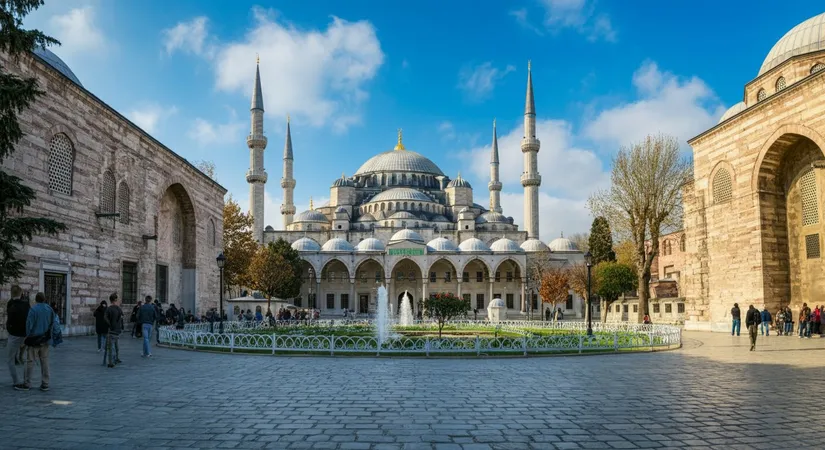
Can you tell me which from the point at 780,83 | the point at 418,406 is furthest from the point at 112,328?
the point at 780,83

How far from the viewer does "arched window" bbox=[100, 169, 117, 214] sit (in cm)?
1563

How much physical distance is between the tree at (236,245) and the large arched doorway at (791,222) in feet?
73.4

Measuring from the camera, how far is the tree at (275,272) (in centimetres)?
3209

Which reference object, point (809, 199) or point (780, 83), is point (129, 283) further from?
point (780, 83)

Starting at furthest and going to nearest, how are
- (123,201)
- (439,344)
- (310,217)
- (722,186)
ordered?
1. (310,217)
2. (722,186)
3. (123,201)
4. (439,344)

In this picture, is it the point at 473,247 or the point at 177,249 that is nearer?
the point at 177,249

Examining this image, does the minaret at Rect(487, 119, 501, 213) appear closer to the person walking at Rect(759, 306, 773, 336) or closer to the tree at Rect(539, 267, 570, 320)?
the tree at Rect(539, 267, 570, 320)

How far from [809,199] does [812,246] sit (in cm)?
138

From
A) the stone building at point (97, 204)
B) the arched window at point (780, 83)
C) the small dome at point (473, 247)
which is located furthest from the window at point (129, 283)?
the small dome at point (473, 247)

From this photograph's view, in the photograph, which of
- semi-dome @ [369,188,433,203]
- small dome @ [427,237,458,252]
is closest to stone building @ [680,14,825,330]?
small dome @ [427,237,458,252]

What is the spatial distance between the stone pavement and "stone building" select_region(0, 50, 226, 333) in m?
4.63

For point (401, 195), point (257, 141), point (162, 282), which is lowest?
point (162, 282)

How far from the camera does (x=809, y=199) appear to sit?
17297 mm

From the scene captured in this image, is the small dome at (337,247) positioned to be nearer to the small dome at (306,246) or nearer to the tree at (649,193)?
the small dome at (306,246)
